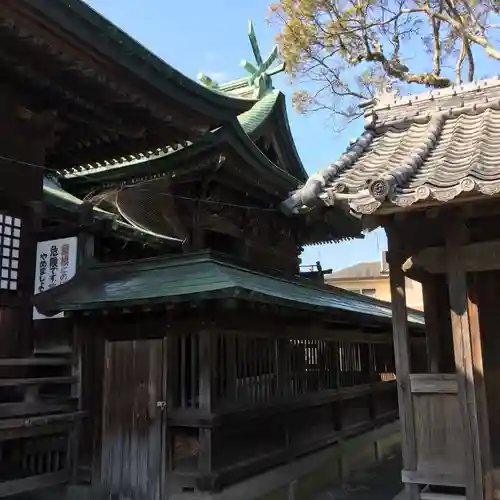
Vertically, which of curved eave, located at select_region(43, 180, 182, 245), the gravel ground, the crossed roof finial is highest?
the crossed roof finial

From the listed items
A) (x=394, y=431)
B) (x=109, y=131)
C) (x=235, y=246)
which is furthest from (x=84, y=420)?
(x=394, y=431)

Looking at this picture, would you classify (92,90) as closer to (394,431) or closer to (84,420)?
(84,420)

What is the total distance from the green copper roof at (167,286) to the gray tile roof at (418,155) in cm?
210

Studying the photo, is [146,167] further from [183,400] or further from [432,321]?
[432,321]

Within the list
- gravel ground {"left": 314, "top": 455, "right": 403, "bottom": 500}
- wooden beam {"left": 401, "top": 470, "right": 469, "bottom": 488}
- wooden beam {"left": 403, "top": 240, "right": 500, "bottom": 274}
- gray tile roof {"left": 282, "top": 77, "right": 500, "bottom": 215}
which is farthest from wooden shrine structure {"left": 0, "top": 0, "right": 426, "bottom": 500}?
wooden beam {"left": 401, "top": 470, "right": 469, "bottom": 488}

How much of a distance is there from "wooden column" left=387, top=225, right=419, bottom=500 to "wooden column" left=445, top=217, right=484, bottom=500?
0.51m

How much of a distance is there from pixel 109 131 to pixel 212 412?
14.9 feet

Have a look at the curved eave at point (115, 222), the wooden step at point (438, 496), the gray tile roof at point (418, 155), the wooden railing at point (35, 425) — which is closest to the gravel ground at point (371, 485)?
the wooden step at point (438, 496)

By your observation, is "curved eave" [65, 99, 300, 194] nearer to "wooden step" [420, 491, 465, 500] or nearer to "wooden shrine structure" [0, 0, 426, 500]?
"wooden shrine structure" [0, 0, 426, 500]

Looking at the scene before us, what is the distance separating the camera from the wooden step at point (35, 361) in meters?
7.05

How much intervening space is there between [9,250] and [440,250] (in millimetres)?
5599

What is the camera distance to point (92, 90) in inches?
298

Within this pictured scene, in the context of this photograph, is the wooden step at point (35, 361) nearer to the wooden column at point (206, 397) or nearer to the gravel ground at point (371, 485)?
the wooden column at point (206, 397)

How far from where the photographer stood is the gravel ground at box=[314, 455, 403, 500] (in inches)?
389
